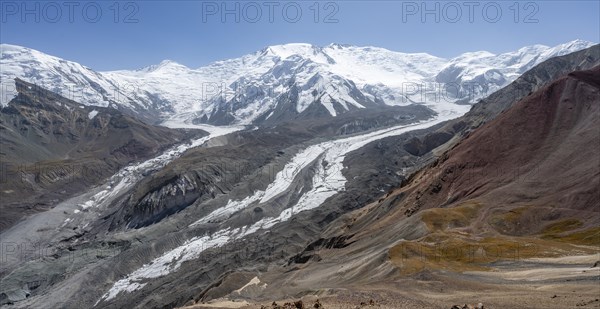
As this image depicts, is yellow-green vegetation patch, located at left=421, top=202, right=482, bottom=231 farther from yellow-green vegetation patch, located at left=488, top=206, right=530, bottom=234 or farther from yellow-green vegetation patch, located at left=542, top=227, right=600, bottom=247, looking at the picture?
yellow-green vegetation patch, located at left=542, top=227, right=600, bottom=247

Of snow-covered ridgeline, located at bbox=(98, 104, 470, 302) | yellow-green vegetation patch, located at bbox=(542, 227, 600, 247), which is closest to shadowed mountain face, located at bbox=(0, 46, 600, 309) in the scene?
yellow-green vegetation patch, located at bbox=(542, 227, 600, 247)

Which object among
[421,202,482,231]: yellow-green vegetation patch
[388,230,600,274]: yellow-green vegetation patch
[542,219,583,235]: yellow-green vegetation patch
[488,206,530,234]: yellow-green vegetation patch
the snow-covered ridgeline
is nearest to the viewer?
[388,230,600,274]: yellow-green vegetation patch

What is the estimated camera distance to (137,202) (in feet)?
443

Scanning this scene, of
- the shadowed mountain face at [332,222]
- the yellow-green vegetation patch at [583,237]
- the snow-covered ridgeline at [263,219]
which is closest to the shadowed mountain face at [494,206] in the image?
the yellow-green vegetation patch at [583,237]

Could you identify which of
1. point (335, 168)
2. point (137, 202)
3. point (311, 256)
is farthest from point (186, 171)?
point (311, 256)

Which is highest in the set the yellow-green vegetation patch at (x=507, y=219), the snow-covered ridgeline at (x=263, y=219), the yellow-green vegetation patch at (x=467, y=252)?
the yellow-green vegetation patch at (x=507, y=219)

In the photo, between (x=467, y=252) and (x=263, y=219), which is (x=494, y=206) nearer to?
(x=467, y=252)

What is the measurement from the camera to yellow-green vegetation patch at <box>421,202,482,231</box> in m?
63.5

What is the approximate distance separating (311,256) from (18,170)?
163 metres

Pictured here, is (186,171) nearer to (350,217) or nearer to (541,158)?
(350,217)

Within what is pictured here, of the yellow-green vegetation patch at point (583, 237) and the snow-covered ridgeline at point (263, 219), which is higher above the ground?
the yellow-green vegetation patch at point (583, 237)

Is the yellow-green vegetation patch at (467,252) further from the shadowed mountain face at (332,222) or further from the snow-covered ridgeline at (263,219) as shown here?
the snow-covered ridgeline at (263,219)

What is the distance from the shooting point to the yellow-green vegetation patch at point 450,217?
6353 centimetres

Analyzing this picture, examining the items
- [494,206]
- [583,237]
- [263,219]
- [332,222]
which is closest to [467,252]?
[583,237]
